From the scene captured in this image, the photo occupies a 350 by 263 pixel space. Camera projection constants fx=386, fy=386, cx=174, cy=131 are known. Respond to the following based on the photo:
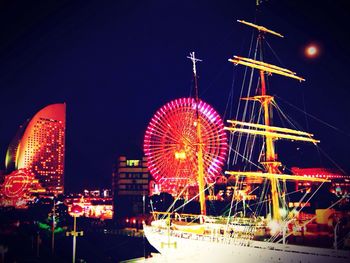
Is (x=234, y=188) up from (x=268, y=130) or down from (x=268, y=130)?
down

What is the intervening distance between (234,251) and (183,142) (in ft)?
65.0

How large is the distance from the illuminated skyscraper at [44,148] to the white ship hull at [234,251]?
328 feet

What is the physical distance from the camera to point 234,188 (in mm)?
35594

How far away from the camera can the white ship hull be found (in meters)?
23.1

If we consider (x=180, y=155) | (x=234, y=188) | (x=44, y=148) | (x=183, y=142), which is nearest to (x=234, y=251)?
(x=234, y=188)

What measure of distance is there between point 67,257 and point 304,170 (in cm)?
6802

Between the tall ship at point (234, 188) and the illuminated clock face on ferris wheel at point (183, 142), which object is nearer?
the tall ship at point (234, 188)

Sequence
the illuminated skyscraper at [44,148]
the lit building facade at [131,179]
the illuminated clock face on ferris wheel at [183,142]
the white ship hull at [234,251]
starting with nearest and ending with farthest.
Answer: the white ship hull at [234,251] → the illuminated clock face on ferris wheel at [183,142] → the lit building facade at [131,179] → the illuminated skyscraper at [44,148]

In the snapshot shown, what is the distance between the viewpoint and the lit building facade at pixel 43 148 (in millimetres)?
125719

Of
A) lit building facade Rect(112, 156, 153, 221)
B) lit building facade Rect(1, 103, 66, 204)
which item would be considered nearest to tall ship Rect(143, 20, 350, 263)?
lit building facade Rect(112, 156, 153, 221)

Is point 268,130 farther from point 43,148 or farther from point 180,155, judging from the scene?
point 43,148

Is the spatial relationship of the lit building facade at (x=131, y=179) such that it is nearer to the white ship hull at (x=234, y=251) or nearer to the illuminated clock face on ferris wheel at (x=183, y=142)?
the illuminated clock face on ferris wheel at (x=183, y=142)

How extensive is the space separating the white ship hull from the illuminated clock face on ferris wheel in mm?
10575

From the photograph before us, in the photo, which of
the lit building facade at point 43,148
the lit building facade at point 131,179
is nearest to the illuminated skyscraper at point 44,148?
the lit building facade at point 43,148
